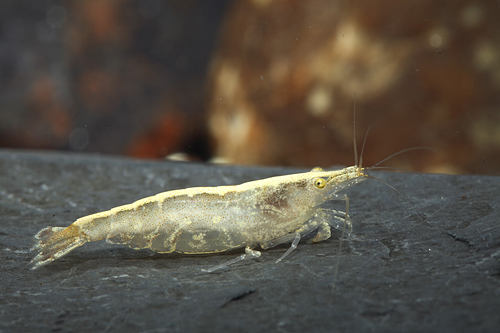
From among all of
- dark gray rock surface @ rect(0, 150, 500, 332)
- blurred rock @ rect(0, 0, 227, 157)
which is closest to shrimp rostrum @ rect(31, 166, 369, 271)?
dark gray rock surface @ rect(0, 150, 500, 332)

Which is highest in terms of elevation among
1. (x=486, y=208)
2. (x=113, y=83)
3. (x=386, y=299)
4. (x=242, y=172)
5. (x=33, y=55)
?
(x=33, y=55)

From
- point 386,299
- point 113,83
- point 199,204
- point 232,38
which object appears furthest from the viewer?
point 113,83

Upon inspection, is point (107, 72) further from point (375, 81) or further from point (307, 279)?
point (307, 279)

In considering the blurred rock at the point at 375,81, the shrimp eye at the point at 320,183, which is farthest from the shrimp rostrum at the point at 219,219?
the blurred rock at the point at 375,81

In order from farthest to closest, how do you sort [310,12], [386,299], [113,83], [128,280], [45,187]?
[113,83] → [310,12] → [45,187] → [128,280] → [386,299]

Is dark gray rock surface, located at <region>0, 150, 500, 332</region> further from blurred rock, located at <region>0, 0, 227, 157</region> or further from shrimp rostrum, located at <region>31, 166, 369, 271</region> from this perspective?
blurred rock, located at <region>0, 0, 227, 157</region>

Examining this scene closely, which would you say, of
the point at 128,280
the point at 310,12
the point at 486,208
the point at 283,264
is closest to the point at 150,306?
the point at 128,280

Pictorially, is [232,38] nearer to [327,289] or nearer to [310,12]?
[310,12]

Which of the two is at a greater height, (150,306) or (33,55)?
(33,55)
